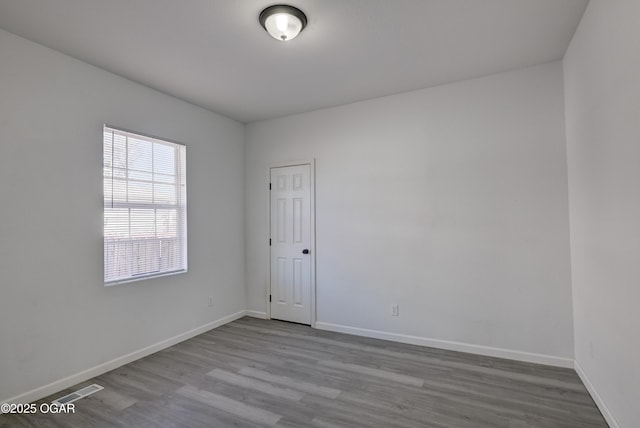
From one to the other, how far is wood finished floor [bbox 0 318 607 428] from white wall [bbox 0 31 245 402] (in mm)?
345

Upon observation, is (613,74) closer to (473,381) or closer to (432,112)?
(432,112)

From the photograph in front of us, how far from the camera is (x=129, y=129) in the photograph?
3.22 meters

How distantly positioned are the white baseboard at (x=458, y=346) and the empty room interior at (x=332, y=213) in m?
0.02

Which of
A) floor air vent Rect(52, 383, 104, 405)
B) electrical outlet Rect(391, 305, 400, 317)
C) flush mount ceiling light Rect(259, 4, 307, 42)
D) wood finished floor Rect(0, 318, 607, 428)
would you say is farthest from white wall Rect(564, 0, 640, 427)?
floor air vent Rect(52, 383, 104, 405)

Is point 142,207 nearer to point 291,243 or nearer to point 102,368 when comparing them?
point 102,368

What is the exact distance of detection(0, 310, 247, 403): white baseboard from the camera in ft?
8.05

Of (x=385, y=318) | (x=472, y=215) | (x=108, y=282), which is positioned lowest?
(x=385, y=318)

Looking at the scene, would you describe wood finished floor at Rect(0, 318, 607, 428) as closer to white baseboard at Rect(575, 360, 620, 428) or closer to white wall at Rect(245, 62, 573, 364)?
white baseboard at Rect(575, 360, 620, 428)

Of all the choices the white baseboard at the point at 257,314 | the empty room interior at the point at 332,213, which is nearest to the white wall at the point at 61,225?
the empty room interior at the point at 332,213

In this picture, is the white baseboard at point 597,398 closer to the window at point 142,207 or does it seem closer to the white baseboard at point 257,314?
the white baseboard at point 257,314

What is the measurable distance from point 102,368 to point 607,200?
4.25 meters

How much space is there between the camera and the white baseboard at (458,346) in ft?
9.65

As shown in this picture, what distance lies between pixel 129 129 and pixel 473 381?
13.2 feet

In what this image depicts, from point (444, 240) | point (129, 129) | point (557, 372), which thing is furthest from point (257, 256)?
point (557, 372)
